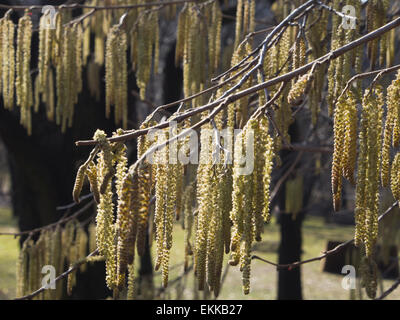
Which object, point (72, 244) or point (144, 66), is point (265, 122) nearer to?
point (144, 66)

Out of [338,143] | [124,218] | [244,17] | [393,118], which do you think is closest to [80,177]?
[124,218]

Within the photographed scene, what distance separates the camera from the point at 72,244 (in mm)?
2641

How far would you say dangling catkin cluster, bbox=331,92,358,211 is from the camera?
0.95m

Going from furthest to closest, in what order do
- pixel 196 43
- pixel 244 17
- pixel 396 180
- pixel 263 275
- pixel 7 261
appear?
pixel 7 261
pixel 263 275
pixel 244 17
pixel 196 43
pixel 396 180

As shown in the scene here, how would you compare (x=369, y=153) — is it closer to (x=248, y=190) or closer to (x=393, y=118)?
(x=393, y=118)

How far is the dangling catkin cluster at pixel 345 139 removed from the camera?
95 centimetres

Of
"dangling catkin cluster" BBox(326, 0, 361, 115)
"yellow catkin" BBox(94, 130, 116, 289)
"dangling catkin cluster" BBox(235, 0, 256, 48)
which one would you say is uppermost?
"dangling catkin cluster" BBox(235, 0, 256, 48)

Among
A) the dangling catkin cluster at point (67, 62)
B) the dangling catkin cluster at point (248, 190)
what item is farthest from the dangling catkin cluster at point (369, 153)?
the dangling catkin cluster at point (67, 62)

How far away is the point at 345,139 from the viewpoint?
0.95 metres

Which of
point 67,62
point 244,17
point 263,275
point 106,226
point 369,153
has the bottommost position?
point 263,275

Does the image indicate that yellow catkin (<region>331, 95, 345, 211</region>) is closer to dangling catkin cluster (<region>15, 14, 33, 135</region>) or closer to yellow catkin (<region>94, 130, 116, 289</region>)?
yellow catkin (<region>94, 130, 116, 289</region>)

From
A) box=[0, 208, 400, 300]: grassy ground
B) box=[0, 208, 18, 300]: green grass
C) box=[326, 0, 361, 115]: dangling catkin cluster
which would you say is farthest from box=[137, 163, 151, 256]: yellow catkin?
box=[0, 208, 18, 300]: green grass
